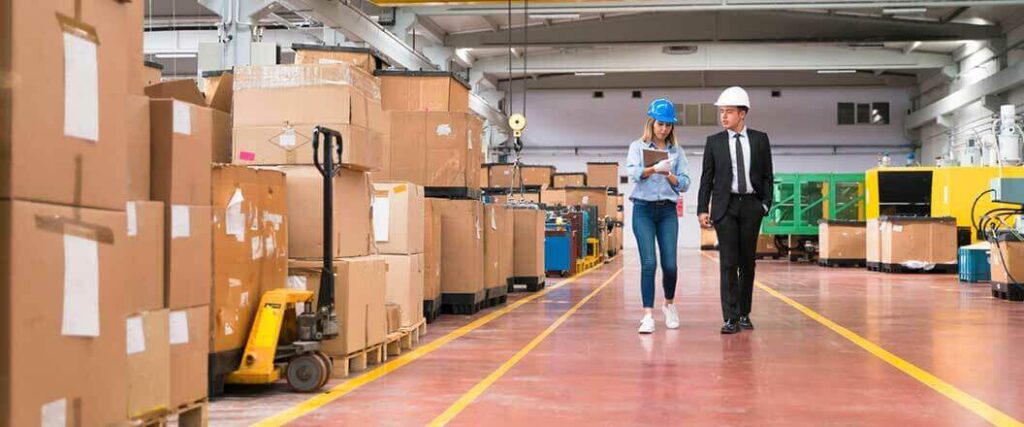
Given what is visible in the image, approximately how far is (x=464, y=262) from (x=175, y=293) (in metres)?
5.57

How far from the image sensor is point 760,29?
29.1m

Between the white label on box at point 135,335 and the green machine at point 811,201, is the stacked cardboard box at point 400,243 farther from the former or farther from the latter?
the green machine at point 811,201

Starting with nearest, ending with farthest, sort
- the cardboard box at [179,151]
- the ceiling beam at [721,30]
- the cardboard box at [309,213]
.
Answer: the cardboard box at [179,151], the cardboard box at [309,213], the ceiling beam at [721,30]

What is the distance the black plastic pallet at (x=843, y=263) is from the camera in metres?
22.3

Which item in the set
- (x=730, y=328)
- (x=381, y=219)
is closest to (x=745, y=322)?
(x=730, y=328)

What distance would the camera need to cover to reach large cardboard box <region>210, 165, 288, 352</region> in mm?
4859

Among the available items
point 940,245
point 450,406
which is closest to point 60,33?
point 450,406

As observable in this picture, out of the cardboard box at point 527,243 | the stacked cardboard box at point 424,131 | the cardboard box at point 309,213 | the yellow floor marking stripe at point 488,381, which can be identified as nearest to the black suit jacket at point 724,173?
the yellow floor marking stripe at point 488,381

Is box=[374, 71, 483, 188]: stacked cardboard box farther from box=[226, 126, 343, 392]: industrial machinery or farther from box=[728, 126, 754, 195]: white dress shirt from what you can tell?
box=[226, 126, 343, 392]: industrial machinery

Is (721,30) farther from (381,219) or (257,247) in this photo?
(257,247)

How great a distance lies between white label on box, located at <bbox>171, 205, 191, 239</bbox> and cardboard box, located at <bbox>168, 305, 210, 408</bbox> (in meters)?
0.27

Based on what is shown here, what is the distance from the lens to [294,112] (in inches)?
232

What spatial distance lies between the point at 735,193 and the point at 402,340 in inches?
99.3

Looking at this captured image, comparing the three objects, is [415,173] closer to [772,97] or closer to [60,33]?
[60,33]
